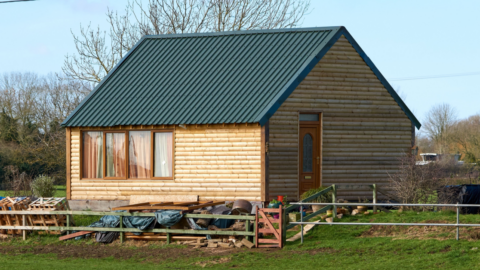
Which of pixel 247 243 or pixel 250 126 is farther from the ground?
pixel 250 126

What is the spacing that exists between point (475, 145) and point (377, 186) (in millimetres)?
28885

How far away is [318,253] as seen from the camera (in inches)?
534

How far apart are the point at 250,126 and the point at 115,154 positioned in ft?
17.3

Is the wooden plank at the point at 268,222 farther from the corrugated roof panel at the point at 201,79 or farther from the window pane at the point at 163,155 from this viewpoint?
the window pane at the point at 163,155

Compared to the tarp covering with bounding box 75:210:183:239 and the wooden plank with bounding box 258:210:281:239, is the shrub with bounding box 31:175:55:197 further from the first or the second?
the wooden plank with bounding box 258:210:281:239

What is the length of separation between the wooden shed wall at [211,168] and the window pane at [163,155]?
0.28m

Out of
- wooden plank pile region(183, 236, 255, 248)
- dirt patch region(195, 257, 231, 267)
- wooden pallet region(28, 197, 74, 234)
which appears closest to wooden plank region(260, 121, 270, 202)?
wooden plank pile region(183, 236, 255, 248)

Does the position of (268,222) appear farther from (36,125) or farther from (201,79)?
(36,125)

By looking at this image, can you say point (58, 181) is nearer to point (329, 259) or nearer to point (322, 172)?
point (322, 172)

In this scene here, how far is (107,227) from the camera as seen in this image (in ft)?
55.3

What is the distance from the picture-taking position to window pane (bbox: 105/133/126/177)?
67.7 feet

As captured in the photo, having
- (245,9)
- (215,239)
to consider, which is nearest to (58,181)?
(245,9)

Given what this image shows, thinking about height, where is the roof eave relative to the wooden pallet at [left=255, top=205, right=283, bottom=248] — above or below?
above

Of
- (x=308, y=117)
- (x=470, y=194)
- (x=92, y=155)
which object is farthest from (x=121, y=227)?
(x=470, y=194)
